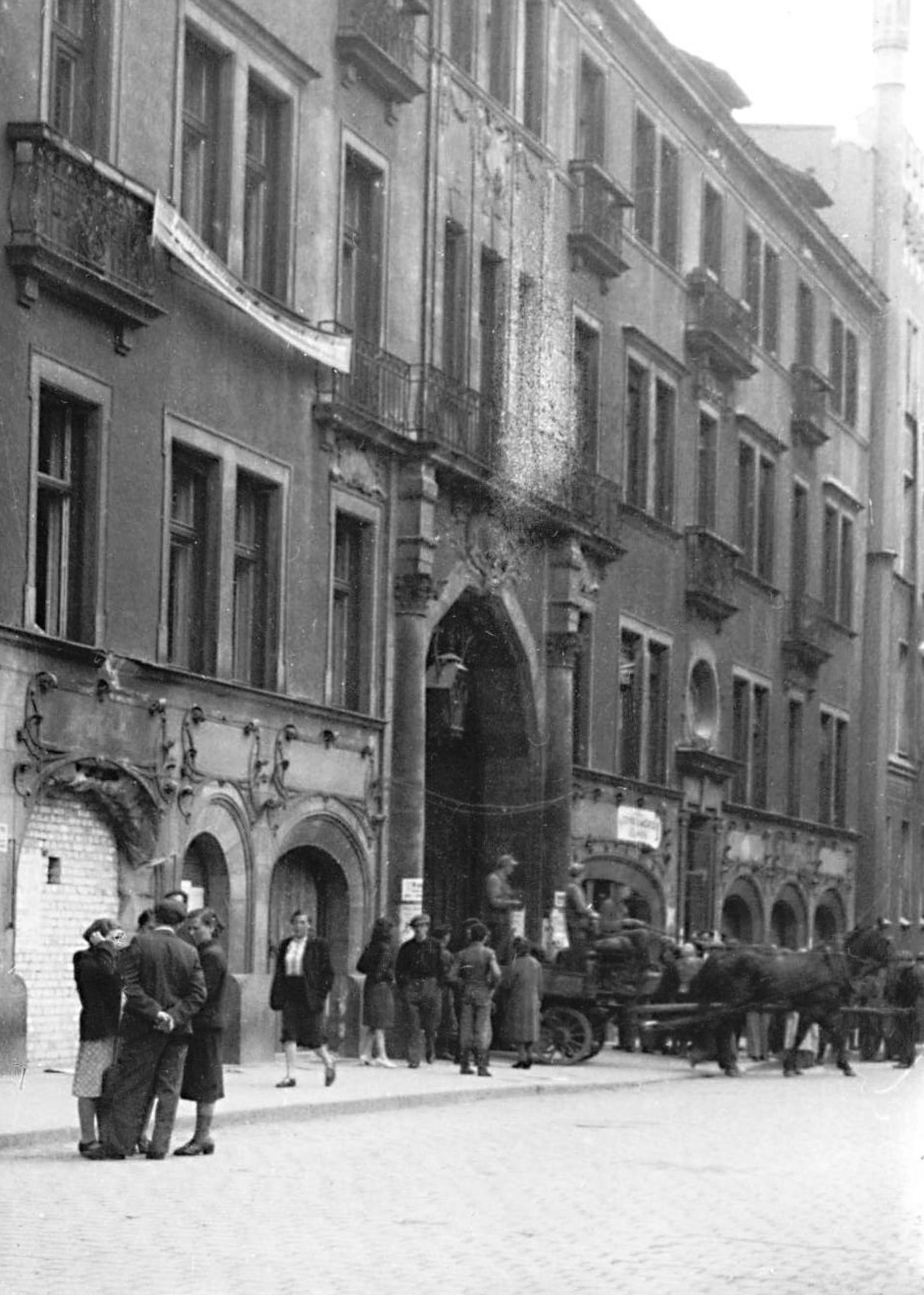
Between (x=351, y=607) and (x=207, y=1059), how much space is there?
1527 centimetres

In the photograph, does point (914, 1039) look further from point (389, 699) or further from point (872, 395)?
point (872, 395)

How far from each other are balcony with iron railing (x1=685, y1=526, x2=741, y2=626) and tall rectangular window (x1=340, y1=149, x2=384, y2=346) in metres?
13.8

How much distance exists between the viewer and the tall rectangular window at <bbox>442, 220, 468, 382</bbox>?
119ft

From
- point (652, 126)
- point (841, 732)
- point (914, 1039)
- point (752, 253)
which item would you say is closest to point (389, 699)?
point (914, 1039)

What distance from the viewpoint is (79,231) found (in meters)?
25.7

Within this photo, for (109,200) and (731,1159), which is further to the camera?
(109,200)

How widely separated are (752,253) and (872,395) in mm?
8690

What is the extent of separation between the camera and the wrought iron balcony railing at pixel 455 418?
34.2 meters

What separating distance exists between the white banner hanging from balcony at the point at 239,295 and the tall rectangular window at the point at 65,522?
2114mm

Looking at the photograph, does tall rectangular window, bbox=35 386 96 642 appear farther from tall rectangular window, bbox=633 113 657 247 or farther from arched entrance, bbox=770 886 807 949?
arched entrance, bbox=770 886 807 949

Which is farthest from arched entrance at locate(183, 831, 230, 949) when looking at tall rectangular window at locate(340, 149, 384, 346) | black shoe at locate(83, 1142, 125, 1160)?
black shoe at locate(83, 1142, 125, 1160)

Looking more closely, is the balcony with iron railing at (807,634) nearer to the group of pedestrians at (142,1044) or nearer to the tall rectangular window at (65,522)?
the tall rectangular window at (65,522)

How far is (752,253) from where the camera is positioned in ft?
169

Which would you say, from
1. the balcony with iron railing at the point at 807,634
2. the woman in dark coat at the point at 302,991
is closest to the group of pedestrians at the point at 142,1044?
the woman in dark coat at the point at 302,991
